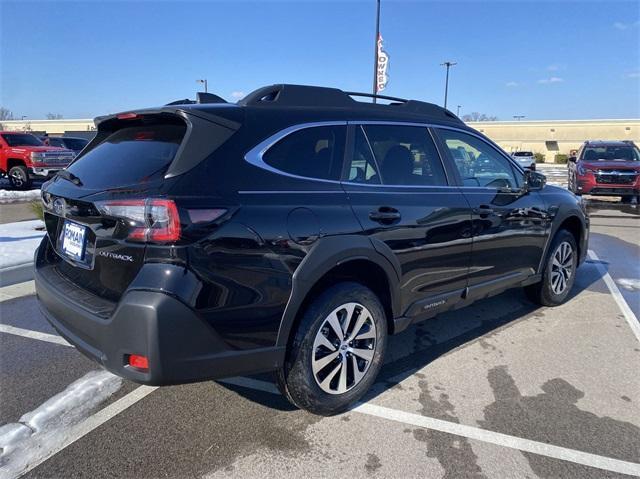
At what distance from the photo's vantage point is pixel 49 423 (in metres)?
2.81

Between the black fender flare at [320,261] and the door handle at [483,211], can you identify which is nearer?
the black fender flare at [320,261]

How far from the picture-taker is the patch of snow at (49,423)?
2.52 m

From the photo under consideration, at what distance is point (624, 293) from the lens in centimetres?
562

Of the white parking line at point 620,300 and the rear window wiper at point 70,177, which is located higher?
the rear window wiper at point 70,177

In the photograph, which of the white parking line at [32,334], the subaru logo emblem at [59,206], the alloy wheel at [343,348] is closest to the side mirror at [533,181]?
the alloy wheel at [343,348]

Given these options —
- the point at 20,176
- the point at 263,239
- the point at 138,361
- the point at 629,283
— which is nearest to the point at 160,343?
the point at 138,361

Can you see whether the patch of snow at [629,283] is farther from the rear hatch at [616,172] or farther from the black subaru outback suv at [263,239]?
the rear hatch at [616,172]

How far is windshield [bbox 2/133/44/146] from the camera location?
16250mm

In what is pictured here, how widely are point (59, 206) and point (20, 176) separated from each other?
15955mm

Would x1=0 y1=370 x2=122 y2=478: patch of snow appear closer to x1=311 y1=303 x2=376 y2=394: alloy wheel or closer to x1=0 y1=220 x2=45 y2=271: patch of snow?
x1=311 y1=303 x2=376 y2=394: alloy wheel

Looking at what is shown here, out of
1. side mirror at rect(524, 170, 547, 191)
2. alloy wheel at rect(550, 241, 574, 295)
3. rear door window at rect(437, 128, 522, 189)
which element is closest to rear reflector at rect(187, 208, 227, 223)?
rear door window at rect(437, 128, 522, 189)

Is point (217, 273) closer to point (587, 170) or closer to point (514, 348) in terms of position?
point (514, 348)

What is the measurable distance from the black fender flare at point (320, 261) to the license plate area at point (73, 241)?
3.85 feet

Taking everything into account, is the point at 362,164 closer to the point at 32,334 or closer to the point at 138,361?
the point at 138,361
